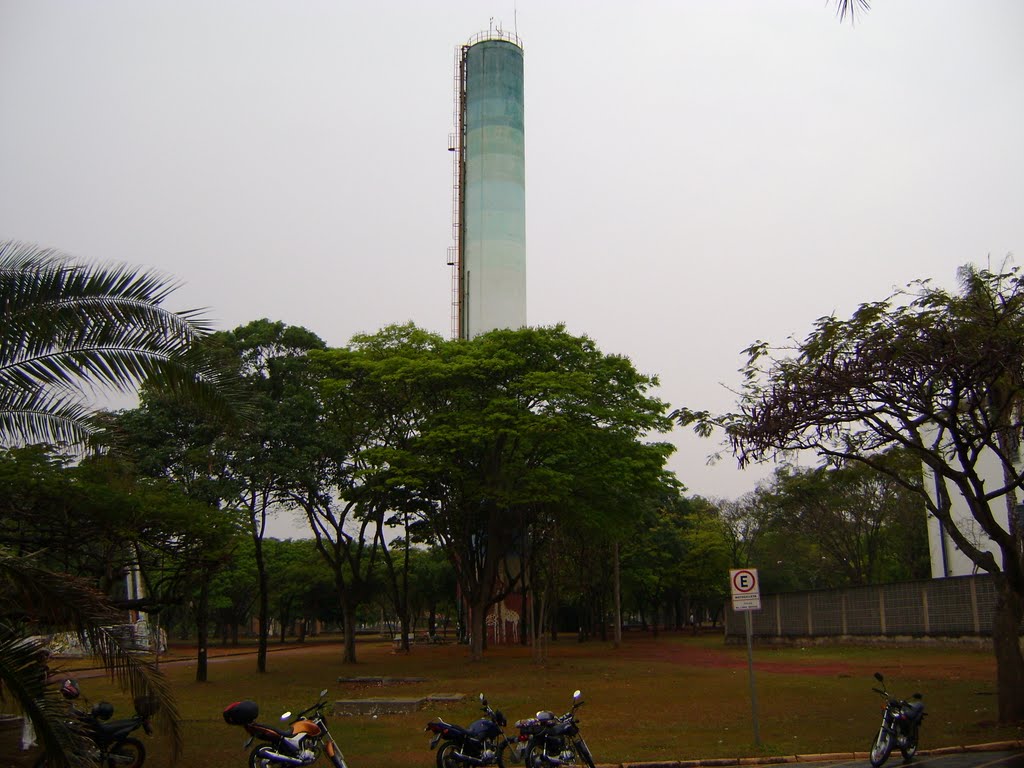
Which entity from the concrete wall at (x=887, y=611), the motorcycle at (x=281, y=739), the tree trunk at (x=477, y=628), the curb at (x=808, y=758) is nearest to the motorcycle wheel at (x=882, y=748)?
the curb at (x=808, y=758)

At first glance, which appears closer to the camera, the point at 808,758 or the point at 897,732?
the point at 897,732

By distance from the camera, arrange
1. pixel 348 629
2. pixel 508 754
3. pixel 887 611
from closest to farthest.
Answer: pixel 508 754, pixel 887 611, pixel 348 629

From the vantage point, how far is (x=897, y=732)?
12242mm

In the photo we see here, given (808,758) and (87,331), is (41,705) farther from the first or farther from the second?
(808,758)

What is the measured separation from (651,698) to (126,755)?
45.0ft

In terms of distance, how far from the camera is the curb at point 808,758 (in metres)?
13.1

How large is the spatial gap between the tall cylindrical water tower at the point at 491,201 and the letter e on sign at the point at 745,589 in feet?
154

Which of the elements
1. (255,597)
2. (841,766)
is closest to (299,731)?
(841,766)

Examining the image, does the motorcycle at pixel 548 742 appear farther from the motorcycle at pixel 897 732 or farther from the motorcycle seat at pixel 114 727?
the motorcycle seat at pixel 114 727

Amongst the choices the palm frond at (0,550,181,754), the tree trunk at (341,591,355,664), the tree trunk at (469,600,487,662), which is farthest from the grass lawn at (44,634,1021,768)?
the palm frond at (0,550,181,754)

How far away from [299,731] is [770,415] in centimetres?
983

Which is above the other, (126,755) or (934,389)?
(934,389)

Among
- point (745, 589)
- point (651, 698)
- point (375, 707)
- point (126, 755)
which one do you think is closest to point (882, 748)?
point (745, 589)

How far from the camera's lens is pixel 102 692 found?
29734 millimetres
